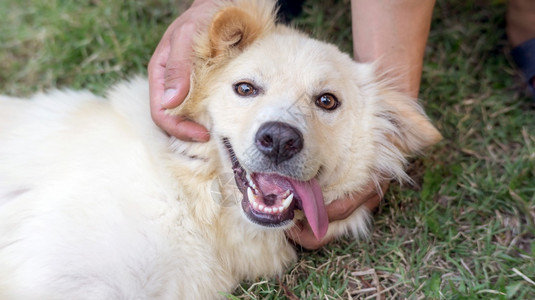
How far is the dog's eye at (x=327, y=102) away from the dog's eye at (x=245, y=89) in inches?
13.7

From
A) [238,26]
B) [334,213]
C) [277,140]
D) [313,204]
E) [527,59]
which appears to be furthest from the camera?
[527,59]

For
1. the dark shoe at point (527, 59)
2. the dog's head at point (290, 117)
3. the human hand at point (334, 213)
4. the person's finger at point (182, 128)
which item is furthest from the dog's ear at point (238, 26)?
the dark shoe at point (527, 59)

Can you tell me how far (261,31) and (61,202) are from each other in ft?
4.44

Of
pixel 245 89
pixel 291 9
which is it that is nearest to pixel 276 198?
pixel 245 89

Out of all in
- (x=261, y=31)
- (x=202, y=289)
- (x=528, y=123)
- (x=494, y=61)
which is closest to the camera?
(x=202, y=289)

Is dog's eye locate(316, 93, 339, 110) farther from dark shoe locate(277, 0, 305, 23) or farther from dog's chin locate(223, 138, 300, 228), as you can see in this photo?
dark shoe locate(277, 0, 305, 23)

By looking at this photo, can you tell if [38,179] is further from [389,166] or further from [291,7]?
[291,7]

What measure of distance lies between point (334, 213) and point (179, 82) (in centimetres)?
107

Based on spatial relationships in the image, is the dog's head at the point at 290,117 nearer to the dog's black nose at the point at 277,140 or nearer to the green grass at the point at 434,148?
the dog's black nose at the point at 277,140

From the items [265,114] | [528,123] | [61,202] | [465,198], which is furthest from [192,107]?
[528,123]

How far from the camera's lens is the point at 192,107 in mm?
2672

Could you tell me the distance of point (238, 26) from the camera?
8.66ft

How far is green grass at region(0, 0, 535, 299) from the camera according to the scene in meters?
2.93

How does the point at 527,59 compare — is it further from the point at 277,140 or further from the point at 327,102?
the point at 277,140
